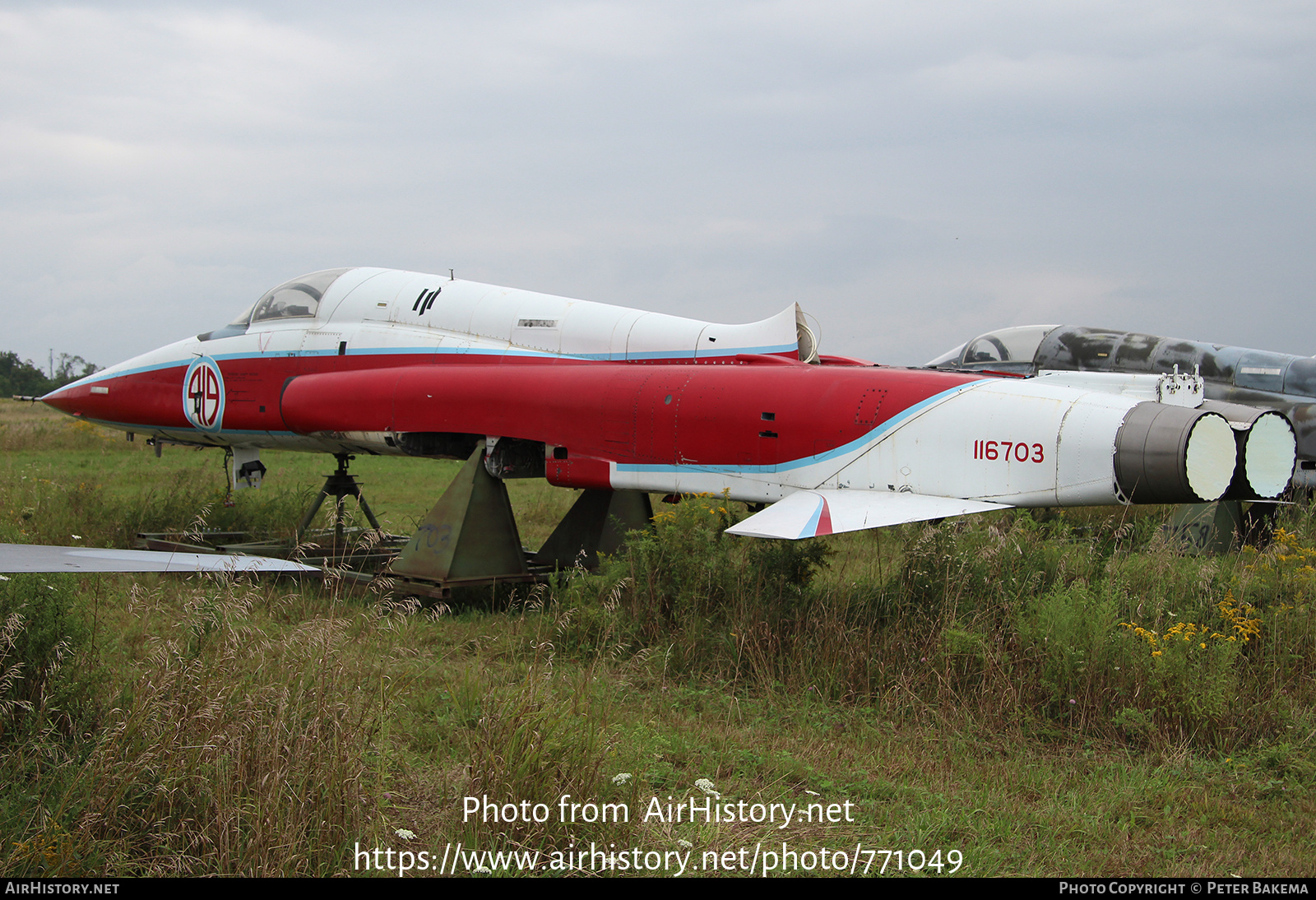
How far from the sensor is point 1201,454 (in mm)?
5555

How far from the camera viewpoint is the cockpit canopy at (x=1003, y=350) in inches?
425

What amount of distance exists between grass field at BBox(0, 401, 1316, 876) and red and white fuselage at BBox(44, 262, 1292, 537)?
2.12 feet

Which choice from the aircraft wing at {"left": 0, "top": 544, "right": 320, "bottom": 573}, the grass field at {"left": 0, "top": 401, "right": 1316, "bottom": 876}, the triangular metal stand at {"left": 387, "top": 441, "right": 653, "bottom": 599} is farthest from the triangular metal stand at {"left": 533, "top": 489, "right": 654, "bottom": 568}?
the aircraft wing at {"left": 0, "top": 544, "right": 320, "bottom": 573}

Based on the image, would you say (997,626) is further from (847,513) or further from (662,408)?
(662,408)

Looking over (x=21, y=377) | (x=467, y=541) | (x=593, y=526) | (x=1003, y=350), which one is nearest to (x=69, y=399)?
(x=467, y=541)

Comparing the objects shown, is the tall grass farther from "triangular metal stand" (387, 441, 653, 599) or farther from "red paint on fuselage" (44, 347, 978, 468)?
"triangular metal stand" (387, 441, 653, 599)

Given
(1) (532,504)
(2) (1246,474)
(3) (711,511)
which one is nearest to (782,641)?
(3) (711,511)

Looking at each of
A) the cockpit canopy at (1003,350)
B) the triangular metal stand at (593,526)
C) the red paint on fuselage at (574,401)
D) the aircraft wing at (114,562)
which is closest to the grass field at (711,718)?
the aircraft wing at (114,562)

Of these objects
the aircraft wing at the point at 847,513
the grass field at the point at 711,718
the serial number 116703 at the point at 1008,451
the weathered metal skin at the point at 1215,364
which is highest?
the weathered metal skin at the point at 1215,364

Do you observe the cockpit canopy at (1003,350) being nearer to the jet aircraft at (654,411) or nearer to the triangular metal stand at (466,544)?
the jet aircraft at (654,411)

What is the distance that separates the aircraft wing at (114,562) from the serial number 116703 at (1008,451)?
4325 millimetres

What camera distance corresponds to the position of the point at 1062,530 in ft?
26.3

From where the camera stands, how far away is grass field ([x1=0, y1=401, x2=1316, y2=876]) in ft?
11.1

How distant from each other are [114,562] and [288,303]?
740 cm
